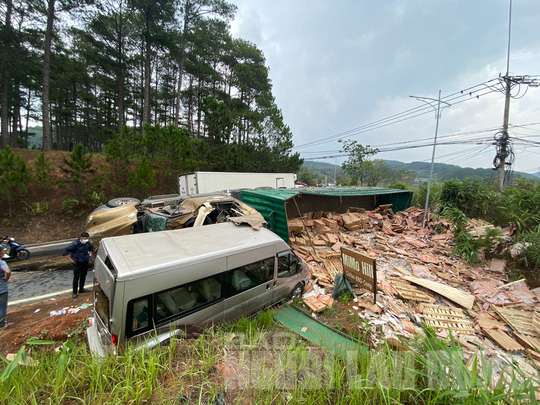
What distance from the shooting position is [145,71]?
18.5 m

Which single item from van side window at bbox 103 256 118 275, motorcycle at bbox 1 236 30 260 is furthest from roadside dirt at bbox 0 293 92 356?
motorcycle at bbox 1 236 30 260

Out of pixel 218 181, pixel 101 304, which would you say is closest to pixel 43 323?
pixel 101 304

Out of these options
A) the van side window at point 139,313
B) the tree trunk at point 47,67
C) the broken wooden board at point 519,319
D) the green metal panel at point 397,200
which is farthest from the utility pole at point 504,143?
the tree trunk at point 47,67

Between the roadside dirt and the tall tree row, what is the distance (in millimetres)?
→ 10828

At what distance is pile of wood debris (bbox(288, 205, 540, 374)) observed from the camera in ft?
15.0

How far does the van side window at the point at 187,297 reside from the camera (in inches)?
119

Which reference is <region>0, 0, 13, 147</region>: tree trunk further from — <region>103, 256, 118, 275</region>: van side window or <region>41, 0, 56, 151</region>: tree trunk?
<region>103, 256, 118, 275</region>: van side window

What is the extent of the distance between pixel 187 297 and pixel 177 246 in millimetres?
899

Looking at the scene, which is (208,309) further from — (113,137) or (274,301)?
(113,137)

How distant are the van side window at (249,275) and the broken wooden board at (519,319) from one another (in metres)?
5.42

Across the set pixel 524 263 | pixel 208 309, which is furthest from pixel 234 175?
pixel 524 263

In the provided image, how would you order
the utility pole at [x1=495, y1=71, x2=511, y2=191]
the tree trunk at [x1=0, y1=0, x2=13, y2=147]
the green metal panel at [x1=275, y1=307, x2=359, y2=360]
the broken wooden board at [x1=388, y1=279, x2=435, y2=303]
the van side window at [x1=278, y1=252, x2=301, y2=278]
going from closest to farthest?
the green metal panel at [x1=275, y1=307, x2=359, y2=360] < the van side window at [x1=278, y1=252, x2=301, y2=278] < the broken wooden board at [x1=388, y1=279, x2=435, y2=303] < the tree trunk at [x1=0, y1=0, x2=13, y2=147] < the utility pole at [x1=495, y1=71, x2=511, y2=191]

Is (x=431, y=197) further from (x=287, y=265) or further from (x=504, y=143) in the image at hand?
(x=287, y=265)

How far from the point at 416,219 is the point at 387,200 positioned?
2.67 metres
